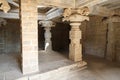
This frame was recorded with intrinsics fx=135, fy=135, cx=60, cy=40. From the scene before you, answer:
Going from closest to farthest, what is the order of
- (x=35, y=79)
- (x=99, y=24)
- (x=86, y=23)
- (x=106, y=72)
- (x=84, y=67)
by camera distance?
(x=35, y=79), (x=106, y=72), (x=84, y=67), (x=99, y=24), (x=86, y=23)

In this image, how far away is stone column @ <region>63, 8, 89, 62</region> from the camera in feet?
15.0

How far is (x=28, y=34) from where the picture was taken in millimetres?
3521

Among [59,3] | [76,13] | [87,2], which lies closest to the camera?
[87,2]

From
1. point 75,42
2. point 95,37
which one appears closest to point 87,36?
point 95,37

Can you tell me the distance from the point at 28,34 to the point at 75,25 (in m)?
2.04

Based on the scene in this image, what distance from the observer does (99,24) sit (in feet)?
24.1

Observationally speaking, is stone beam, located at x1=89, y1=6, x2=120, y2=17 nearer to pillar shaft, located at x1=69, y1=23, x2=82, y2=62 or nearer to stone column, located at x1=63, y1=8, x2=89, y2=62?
stone column, located at x1=63, y1=8, x2=89, y2=62

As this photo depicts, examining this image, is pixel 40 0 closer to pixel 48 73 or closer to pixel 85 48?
pixel 48 73

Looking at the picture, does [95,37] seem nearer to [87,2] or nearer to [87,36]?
[87,36]

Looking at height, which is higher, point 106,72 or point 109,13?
point 109,13

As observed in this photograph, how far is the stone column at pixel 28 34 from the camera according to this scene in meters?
3.46

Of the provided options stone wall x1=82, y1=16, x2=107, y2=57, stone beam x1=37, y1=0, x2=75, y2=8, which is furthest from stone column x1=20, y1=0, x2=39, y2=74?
stone wall x1=82, y1=16, x2=107, y2=57

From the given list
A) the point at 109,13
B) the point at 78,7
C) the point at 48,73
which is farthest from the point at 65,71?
the point at 109,13

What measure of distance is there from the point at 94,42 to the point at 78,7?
3.78 m
